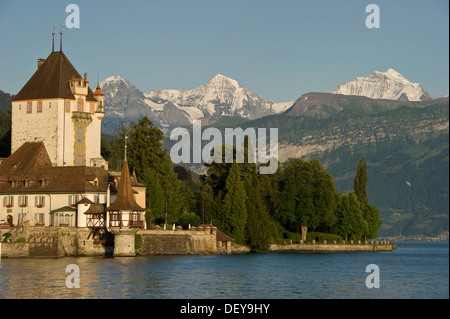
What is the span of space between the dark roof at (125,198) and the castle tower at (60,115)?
16.5 m

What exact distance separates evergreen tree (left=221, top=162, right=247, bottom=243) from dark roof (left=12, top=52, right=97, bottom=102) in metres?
20.6

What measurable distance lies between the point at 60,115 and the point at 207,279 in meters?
46.8

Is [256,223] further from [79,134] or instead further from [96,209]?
[79,134]

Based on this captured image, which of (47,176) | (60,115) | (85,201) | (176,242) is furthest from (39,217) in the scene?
(60,115)

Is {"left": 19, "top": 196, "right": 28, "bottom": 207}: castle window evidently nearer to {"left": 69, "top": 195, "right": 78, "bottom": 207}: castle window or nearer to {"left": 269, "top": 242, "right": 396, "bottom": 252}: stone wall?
{"left": 69, "top": 195, "right": 78, "bottom": 207}: castle window

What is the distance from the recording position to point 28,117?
110812 mm

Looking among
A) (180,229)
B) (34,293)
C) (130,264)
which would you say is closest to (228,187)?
(180,229)

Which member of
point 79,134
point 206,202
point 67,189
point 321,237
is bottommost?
point 321,237

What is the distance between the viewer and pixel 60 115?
109 meters

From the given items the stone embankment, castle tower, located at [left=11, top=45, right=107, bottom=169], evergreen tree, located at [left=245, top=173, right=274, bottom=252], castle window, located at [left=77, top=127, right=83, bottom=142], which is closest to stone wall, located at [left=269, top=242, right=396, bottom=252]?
the stone embankment

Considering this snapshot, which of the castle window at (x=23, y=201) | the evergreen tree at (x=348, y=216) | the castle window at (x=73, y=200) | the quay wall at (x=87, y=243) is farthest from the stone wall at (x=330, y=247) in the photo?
the castle window at (x=23, y=201)

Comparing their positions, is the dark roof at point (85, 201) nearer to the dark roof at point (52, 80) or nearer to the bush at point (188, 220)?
the bush at point (188, 220)

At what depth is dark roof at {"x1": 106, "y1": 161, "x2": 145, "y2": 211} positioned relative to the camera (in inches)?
3652
